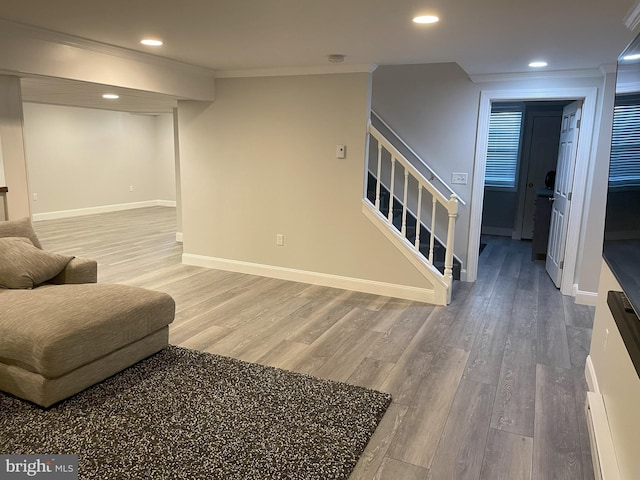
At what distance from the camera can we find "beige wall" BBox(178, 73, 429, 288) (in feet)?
15.3

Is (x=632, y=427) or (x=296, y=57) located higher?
(x=296, y=57)

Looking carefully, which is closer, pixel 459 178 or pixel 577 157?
pixel 577 157

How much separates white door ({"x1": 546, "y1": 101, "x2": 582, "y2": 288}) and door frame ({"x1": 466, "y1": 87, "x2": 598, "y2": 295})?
10 centimetres

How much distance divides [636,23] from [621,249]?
5.05 ft

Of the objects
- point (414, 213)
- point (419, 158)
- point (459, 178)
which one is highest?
point (419, 158)

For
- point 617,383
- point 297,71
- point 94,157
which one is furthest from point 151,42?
point 94,157

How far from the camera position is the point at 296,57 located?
13.7ft

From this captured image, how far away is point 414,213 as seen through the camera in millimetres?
5574

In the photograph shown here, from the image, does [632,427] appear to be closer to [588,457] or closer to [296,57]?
[588,457]

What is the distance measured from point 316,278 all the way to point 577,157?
2.94 meters

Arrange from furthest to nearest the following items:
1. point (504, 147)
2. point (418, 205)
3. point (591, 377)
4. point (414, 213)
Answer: point (504, 147) → point (414, 213) → point (418, 205) → point (591, 377)

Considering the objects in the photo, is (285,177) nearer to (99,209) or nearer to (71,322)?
(71,322)

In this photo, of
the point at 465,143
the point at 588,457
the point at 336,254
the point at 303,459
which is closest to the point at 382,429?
the point at 303,459

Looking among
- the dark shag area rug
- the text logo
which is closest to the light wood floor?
the dark shag area rug
